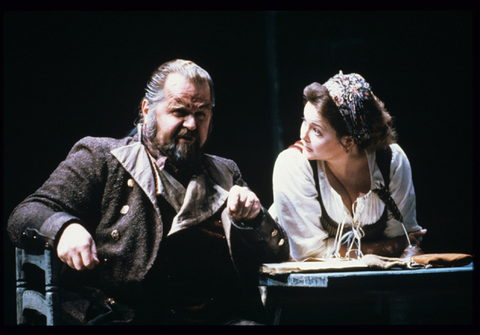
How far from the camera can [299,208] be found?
105 inches

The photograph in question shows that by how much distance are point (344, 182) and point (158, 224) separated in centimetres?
107

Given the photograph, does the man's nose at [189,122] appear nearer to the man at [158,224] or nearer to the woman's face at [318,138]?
the man at [158,224]

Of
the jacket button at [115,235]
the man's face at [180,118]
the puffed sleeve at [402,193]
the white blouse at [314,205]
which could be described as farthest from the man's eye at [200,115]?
the puffed sleeve at [402,193]

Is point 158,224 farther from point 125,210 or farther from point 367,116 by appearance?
point 367,116

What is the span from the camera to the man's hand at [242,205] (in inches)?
90.9

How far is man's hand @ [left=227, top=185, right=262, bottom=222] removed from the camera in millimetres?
2309

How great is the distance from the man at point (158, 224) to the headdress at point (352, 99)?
0.67m


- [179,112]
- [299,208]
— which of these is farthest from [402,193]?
[179,112]

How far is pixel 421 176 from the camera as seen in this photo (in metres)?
2.86

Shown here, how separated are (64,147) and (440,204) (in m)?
2.10

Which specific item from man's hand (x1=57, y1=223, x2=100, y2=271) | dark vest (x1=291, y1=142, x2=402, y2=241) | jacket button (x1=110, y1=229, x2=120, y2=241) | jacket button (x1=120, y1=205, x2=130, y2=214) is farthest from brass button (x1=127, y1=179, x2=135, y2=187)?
dark vest (x1=291, y1=142, x2=402, y2=241)

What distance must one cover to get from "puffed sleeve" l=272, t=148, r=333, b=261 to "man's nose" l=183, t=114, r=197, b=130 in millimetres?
569

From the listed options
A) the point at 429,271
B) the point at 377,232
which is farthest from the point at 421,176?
the point at 429,271

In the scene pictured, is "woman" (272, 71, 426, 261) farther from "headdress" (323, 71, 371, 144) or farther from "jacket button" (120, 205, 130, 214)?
"jacket button" (120, 205, 130, 214)
